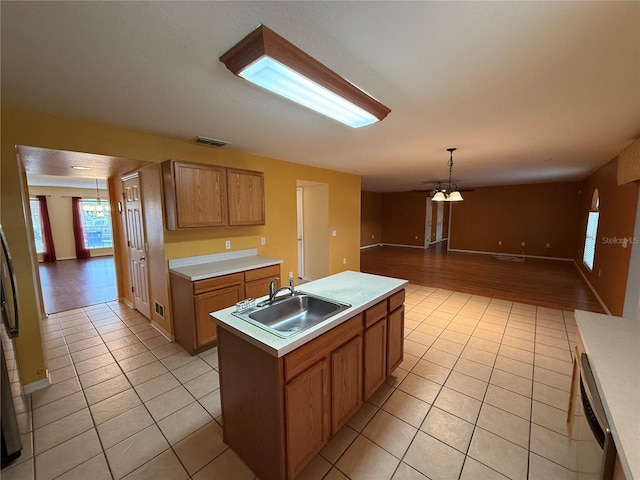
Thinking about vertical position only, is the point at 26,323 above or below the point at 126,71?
below

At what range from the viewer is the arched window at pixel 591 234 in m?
5.18

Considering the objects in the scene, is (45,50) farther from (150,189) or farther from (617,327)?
(617,327)

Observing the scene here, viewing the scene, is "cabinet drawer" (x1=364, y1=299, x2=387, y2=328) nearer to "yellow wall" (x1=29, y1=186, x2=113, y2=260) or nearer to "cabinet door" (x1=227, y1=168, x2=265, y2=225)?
"cabinet door" (x1=227, y1=168, x2=265, y2=225)

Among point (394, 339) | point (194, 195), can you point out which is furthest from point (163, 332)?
point (394, 339)

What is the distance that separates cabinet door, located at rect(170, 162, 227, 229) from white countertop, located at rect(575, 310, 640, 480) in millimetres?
3214

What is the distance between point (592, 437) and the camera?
3.30 ft

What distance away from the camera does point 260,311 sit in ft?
5.59

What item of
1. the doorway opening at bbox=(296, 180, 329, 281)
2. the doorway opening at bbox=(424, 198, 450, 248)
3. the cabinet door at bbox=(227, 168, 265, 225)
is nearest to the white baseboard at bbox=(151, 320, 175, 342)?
the cabinet door at bbox=(227, 168, 265, 225)

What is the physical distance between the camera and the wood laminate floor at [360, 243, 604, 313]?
451cm

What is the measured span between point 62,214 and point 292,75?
10.2 metres

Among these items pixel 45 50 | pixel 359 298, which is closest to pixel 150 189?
pixel 45 50

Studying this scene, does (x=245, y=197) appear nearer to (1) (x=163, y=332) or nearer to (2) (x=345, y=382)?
(1) (x=163, y=332)

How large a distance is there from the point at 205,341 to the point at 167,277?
87 centimetres

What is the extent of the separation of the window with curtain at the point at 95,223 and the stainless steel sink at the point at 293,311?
354 inches
